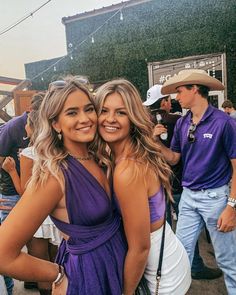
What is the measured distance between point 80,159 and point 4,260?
0.52 meters

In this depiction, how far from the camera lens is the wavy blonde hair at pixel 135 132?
1489 millimetres

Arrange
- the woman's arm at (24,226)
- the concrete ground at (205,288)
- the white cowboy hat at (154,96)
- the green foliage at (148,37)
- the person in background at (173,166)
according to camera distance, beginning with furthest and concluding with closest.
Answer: the green foliage at (148,37), the white cowboy hat at (154,96), the person in background at (173,166), the concrete ground at (205,288), the woman's arm at (24,226)

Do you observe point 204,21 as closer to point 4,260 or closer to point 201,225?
point 201,225

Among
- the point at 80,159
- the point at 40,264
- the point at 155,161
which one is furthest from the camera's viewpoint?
the point at 155,161

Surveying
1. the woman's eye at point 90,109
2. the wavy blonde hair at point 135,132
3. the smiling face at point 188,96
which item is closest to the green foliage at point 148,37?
the smiling face at point 188,96

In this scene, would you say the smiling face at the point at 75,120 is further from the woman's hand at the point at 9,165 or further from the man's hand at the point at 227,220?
the woman's hand at the point at 9,165

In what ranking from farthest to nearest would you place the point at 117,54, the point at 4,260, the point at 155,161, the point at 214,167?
the point at 117,54 < the point at 214,167 < the point at 155,161 < the point at 4,260

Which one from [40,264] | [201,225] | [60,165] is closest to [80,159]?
[60,165]

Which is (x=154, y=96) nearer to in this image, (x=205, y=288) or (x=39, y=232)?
(x=39, y=232)

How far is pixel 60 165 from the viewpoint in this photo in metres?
1.28

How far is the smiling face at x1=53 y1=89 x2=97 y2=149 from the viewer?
1.37 meters

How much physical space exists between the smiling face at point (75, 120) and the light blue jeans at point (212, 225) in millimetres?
1362

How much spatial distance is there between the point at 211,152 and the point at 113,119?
1.17 m

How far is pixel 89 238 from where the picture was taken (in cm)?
128
